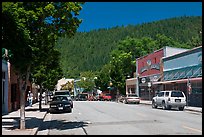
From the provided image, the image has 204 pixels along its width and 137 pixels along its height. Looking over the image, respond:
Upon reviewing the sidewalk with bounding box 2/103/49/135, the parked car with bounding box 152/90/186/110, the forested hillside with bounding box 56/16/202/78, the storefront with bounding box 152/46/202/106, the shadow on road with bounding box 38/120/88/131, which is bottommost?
the shadow on road with bounding box 38/120/88/131

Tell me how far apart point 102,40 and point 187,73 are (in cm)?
10333

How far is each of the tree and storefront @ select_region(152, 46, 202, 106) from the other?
900 inches

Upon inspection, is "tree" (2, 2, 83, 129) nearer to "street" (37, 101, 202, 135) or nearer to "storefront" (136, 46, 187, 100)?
"street" (37, 101, 202, 135)

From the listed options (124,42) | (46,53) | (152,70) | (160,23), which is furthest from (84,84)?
(46,53)

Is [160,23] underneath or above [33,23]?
above

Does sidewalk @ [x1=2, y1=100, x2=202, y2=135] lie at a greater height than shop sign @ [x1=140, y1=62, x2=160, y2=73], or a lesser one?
lesser

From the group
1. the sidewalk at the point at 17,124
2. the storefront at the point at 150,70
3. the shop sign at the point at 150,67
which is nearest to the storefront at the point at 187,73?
the storefront at the point at 150,70

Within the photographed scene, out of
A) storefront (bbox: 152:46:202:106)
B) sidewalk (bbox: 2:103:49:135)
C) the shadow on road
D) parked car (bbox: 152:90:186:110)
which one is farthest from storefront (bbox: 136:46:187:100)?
the shadow on road

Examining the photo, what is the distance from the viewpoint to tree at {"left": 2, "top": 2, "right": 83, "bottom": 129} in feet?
46.2

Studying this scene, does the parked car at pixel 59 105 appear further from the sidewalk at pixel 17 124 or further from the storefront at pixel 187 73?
the storefront at pixel 187 73

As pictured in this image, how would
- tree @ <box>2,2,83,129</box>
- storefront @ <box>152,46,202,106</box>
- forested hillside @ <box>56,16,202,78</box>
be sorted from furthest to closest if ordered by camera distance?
1. forested hillside @ <box>56,16,202,78</box>
2. storefront @ <box>152,46,202,106</box>
3. tree @ <box>2,2,83,129</box>

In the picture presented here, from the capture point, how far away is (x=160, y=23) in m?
136

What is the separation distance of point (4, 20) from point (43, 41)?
2.27m

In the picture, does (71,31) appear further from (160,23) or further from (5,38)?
(160,23)
